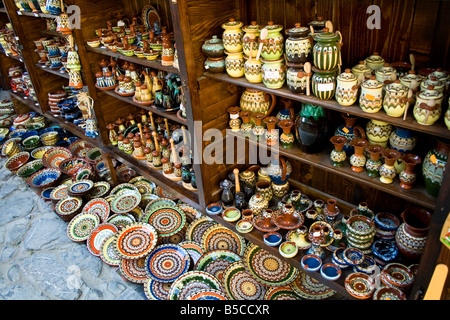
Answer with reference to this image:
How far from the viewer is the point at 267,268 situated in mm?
2125

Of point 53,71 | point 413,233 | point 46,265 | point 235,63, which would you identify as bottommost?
point 46,265

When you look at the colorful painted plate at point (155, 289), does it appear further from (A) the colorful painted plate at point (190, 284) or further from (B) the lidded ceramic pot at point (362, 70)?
(B) the lidded ceramic pot at point (362, 70)

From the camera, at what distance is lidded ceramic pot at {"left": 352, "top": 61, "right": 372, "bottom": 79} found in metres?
1.46

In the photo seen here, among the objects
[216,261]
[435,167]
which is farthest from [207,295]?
[435,167]

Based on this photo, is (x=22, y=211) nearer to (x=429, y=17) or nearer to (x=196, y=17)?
(x=196, y=17)

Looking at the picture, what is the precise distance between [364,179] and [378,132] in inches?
8.4

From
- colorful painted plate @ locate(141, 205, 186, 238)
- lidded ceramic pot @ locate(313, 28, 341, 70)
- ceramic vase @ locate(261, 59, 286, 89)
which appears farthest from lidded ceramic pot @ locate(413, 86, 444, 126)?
colorful painted plate @ locate(141, 205, 186, 238)

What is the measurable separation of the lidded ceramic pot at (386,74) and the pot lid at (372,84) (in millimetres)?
41

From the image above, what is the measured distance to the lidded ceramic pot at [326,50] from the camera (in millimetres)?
1423

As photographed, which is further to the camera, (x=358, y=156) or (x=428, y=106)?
(x=358, y=156)

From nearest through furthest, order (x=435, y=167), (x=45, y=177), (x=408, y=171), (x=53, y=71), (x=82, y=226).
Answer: (x=435, y=167) < (x=408, y=171) < (x=82, y=226) < (x=53, y=71) < (x=45, y=177)

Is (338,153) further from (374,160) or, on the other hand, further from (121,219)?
(121,219)

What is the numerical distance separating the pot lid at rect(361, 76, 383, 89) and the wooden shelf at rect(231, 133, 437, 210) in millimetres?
419

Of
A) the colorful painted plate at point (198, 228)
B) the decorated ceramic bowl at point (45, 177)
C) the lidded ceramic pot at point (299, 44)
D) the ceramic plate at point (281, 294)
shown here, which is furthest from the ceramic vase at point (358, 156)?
the decorated ceramic bowl at point (45, 177)
